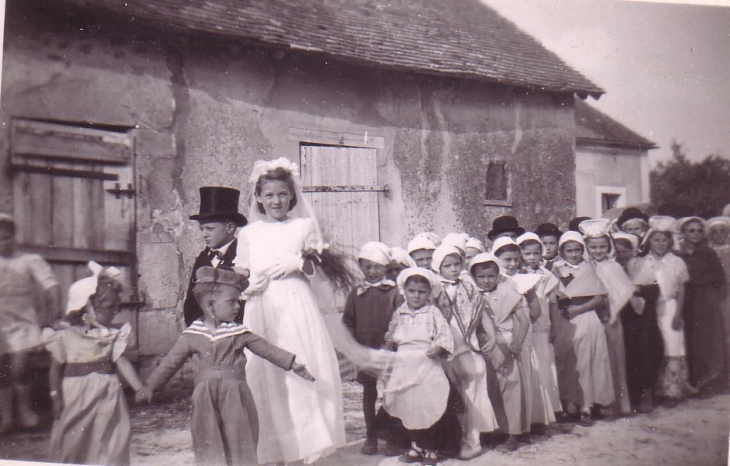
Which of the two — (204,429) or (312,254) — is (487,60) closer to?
(312,254)

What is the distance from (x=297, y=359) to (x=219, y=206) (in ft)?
3.32

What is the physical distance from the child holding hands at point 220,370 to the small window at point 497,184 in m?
2.27

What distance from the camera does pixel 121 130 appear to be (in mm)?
4031

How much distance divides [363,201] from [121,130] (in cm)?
171

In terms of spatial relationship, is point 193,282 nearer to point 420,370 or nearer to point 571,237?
point 420,370

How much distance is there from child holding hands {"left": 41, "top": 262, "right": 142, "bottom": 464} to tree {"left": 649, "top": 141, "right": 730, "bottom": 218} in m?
3.33

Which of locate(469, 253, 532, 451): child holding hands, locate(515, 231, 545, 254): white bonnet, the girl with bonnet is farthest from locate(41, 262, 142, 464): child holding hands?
locate(515, 231, 545, 254): white bonnet

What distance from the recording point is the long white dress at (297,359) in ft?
10.6

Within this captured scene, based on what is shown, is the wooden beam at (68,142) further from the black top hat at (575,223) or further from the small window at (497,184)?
the black top hat at (575,223)

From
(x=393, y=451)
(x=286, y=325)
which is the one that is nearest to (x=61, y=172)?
(x=286, y=325)

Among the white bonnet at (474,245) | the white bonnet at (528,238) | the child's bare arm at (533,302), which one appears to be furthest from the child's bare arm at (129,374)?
the white bonnet at (528,238)

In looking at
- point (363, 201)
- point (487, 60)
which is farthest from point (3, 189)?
point (487, 60)

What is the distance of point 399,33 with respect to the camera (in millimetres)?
4676

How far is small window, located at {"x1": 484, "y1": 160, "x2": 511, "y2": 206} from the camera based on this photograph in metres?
4.59
